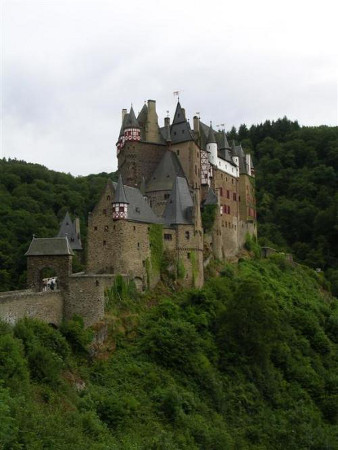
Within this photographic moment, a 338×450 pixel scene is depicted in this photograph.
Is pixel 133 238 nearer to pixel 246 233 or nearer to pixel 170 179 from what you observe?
pixel 170 179

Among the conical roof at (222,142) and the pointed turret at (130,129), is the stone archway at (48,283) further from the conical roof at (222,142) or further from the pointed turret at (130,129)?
the conical roof at (222,142)

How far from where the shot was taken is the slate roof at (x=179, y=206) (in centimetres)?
4766

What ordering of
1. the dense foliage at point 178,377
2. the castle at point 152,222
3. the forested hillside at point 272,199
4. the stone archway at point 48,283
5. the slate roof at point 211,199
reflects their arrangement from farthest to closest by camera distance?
the forested hillside at point 272,199 < the slate roof at point 211,199 < the stone archway at point 48,283 < the castle at point 152,222 < the dense foliage at point 178,377

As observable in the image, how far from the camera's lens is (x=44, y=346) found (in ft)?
108

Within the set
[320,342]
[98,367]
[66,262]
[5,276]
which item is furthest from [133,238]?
[5,276]

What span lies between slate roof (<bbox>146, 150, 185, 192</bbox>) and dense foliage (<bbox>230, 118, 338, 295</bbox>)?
30.1 meters

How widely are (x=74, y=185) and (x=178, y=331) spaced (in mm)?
65487

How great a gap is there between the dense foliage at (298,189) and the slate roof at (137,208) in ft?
119

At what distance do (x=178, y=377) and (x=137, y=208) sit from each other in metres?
12.4

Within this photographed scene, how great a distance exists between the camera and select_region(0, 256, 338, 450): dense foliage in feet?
93.7

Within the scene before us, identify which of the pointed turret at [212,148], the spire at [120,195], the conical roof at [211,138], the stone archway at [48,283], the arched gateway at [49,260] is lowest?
the stone archway at [48,283]

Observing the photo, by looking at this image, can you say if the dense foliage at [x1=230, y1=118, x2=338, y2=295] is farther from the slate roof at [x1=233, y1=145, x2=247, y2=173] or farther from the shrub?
the shrub

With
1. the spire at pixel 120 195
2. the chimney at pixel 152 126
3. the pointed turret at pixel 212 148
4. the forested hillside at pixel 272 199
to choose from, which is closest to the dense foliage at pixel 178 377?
the spire at pixel 120 195

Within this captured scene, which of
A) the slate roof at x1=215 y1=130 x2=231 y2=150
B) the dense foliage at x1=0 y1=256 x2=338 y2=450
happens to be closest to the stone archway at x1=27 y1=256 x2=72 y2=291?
the dense foliage at x1=0 y1=256 x2=338 y2=450
